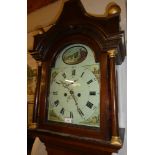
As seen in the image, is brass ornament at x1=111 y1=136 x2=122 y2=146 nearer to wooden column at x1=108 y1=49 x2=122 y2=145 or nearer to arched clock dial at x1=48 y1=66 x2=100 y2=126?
wooden column at x1=108 y1=49 x2=122 y2=145

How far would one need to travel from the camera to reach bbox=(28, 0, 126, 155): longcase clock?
76 centimetres

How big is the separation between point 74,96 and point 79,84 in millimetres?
70

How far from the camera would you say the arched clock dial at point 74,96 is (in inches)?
32.2

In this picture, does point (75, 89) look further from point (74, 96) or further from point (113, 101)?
point (113, 101)

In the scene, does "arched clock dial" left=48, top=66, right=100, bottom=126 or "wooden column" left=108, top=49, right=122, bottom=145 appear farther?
"arched clock dial" left=48, top=66, right=100, bottom=126

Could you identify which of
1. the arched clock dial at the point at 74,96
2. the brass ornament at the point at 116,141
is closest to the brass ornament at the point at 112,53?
the arched clock dial at the point at 74,96

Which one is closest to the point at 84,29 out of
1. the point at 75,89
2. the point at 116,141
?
the point at 75,89

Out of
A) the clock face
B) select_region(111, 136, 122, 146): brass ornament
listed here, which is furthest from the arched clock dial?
select_region(111, 136, 122, 146): brass ornament

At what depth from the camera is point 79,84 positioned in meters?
0.87
